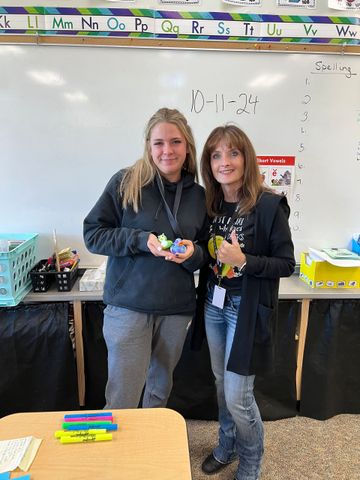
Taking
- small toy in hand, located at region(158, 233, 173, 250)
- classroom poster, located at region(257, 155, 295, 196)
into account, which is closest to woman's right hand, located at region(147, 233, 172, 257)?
small toy in hand, located at region(158, 233, 173, 250)

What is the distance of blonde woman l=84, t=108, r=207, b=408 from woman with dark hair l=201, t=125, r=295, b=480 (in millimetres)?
89

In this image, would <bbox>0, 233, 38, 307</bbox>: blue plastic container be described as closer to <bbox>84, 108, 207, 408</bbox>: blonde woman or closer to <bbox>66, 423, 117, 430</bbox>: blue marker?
<bbox>84, 108, 207, 408</bbox>: blonde woman

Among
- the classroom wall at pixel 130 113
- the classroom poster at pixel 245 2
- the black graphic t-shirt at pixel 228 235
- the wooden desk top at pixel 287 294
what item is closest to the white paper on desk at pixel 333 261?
the wooden desk top at pixel 287 294

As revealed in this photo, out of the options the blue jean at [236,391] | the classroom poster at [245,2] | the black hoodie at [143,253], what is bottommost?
the blue jean at [236,391]

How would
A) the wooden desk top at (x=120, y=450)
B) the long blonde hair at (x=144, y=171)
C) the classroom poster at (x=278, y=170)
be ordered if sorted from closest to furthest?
the wooden desk top at (x=120, y=450) < the long blonde hair at (x=144, y=171) < the classroom poster at (x=278, y=170)

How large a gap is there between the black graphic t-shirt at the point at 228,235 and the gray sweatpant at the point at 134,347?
22cm

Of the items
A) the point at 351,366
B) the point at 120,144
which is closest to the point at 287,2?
the point at 120,144

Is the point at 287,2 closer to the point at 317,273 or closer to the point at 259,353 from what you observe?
the point at 317,273

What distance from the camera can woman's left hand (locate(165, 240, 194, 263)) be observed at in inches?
49.1

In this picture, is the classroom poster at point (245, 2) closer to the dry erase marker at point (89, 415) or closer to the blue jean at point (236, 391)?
the blue jean at point (236, 391)

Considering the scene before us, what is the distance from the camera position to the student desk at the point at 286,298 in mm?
1864

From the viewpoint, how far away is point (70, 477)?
0.82 meters

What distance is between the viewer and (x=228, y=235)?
1396mm

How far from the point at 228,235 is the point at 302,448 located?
1306 mm
